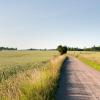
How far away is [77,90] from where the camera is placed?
15602 millimetres

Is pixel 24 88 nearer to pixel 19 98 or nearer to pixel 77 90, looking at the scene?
pixel 19 98

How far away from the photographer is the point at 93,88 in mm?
16359

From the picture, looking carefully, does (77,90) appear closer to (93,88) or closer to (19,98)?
(93,88)

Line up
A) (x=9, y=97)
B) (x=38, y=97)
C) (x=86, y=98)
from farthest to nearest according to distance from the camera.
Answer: (x=86, y=98)
(x=38, y=97)
(x=9, y=97)

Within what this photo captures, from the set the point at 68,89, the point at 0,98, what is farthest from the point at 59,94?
the point at 0,98

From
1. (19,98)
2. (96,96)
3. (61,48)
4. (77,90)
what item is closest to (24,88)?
(19,98)

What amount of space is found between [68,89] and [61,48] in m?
120

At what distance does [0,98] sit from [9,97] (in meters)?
0.59

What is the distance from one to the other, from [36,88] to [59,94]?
8.80 ft

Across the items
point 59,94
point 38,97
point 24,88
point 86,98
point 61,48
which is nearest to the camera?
point 38,97

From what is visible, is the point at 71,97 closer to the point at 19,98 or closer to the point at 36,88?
the point at 36,88

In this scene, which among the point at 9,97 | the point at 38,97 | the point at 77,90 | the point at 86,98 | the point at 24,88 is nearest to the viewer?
the point at 9,97

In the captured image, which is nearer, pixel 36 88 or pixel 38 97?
pixel 38 97

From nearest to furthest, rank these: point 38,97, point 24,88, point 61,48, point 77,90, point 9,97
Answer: point 9,97
point 38,97
point 24,88
point 77,90
point 61,48
